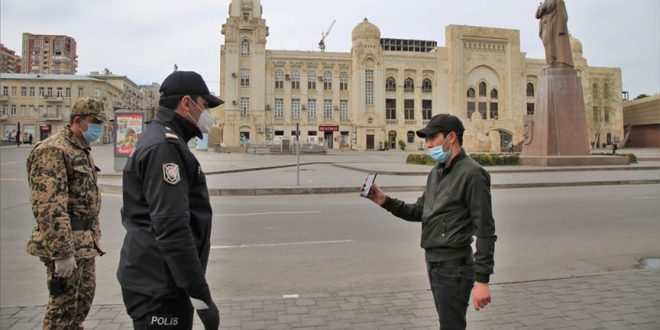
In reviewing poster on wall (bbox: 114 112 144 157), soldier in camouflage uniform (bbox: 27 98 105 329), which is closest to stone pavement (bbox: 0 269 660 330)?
soldier in camouflage uniform (bbox: 27 98 105 329)

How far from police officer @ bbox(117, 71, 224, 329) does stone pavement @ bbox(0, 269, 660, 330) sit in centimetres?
176

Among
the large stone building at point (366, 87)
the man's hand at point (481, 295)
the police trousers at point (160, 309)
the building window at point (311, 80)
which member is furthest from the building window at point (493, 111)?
the police trousers at point (160, 309)

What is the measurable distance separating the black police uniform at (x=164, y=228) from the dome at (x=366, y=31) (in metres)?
69.5

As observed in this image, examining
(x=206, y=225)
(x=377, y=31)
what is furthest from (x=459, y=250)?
(x=377, y=31)

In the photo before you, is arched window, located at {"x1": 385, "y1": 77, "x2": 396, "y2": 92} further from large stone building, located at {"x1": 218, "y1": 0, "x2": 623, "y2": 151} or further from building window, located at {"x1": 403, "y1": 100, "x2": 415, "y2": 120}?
building window, located at {"x1": 403, "y1": 100, "x2": 415, "y2": 120}

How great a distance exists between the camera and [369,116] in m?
69.2

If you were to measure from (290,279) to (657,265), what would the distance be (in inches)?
193

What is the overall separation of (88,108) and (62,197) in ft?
2.62

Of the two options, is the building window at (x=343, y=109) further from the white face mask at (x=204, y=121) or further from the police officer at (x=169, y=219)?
the police officer at (x=169, y=219)

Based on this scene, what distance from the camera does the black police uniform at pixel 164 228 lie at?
7.11 ft

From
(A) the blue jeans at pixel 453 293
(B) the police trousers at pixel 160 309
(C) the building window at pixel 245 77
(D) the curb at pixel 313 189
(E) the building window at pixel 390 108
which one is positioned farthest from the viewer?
(E) the building window at pixel 390 108

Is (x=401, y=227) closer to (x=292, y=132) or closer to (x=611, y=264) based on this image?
(x=611, y=264)

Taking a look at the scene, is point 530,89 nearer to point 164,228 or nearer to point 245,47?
point 245,47

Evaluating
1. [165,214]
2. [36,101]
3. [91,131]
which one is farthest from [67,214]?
[36,101]
